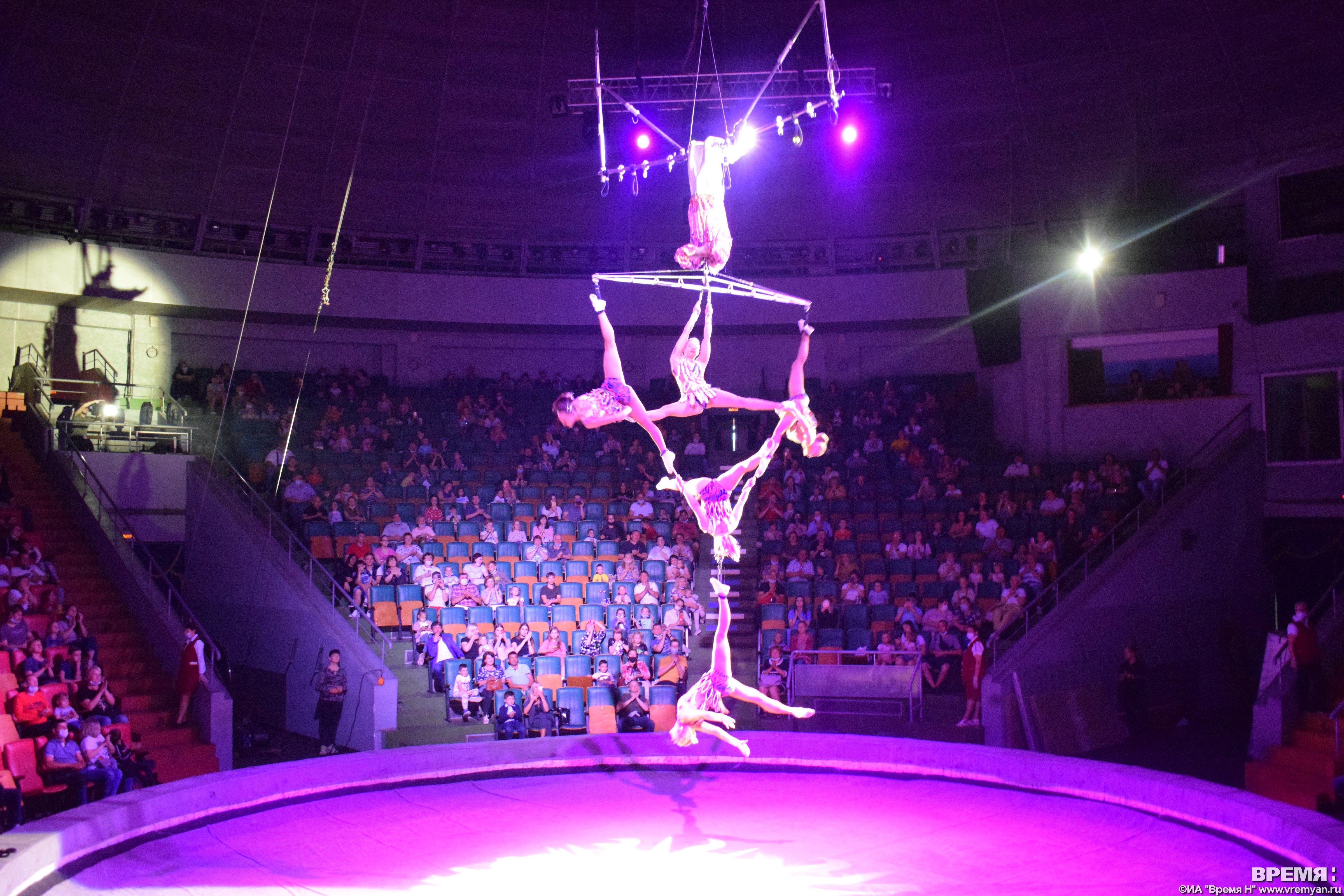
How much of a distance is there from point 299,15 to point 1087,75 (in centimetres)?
1197

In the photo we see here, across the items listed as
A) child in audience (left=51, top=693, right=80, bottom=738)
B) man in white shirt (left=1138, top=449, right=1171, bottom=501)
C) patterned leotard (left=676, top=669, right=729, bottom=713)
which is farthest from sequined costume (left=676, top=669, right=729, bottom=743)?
man in white shirt (left=1138, top=449, right=1171, bottom=501)

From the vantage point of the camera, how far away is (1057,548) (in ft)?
48.4

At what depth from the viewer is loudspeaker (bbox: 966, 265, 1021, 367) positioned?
60.7 ft

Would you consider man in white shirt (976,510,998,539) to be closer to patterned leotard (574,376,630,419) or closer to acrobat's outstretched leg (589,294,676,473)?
acrobat's outstretched leg (589,294,676,473)

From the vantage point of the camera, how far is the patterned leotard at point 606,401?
23.9ft

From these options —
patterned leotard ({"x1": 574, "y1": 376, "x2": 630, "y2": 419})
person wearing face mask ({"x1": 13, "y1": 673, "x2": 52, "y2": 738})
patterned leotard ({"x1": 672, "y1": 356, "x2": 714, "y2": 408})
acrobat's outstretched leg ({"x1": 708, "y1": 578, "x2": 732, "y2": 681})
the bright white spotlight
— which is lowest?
person wearing face mask ({"x1": 13, "y1": 673, "x2": 52, "y2": 738})

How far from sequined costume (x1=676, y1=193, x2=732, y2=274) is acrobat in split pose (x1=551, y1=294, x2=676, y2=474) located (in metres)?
0.66

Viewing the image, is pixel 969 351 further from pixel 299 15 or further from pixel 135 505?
pixel 135 505

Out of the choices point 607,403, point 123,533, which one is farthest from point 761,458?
point 123,533

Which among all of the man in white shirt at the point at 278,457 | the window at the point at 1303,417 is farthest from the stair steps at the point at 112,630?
the window at the point at 1303,417

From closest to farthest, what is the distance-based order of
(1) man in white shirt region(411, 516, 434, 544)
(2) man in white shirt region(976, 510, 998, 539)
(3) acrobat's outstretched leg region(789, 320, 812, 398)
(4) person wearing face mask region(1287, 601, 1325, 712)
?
(3) acrobat's outstretched leg region(789, 320, 812, 398) < (4) person wearing face mask region(1287, 601, 1325, 712) < (1) man in white shirt region(411, 516, 434, 544) < (2) man in white shirt region(976, 510, 998, 539)

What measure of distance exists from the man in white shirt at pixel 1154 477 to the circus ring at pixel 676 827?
625 centimetres

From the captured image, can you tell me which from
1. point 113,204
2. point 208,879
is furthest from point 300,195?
point 208,879

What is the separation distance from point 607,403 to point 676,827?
3552mm
